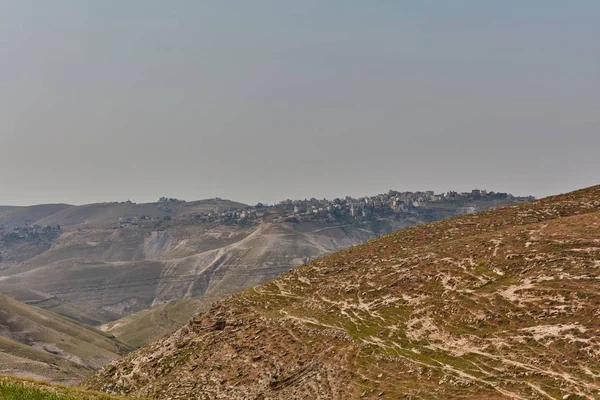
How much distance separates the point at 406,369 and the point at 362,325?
1242cm

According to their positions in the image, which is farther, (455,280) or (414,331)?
(455,280)

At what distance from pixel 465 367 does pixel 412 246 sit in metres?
42.6

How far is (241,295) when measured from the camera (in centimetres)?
7838

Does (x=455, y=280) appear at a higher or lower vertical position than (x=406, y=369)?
higher

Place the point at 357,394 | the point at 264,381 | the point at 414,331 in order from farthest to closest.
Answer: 1. the point at 414,331
2. the point at 264,381
3. the point at 357,394

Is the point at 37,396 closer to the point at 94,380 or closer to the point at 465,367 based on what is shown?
the point at 465,367

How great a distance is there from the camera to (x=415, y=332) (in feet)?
167

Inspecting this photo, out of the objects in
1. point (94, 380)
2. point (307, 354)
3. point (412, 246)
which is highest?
point (412, 246)

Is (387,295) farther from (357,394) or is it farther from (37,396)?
(37,396)

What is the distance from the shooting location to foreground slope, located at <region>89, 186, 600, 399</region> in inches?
1577

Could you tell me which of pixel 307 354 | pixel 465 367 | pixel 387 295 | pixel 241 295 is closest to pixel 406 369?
pixel 465 367

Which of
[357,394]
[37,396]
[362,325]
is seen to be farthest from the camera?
[362,325]

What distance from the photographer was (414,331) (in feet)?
168

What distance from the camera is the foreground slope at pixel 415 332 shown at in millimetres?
40062
